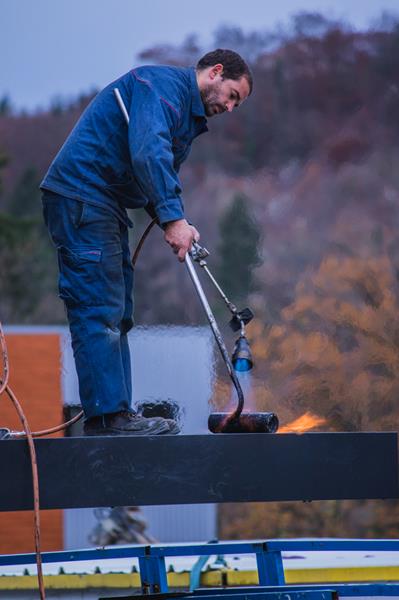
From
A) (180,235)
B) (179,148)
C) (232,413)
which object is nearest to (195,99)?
(179,148)

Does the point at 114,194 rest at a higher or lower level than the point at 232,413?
higher

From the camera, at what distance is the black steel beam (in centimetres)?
299

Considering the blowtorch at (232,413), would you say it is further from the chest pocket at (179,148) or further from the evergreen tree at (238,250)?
the evergreen tree at (238,250)

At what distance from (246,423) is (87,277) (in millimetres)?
597

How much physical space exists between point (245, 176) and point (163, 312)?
1.80m

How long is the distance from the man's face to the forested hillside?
2650 millimetres

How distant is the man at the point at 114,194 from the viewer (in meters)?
3.25

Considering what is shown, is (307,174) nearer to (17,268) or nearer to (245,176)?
(245,176)

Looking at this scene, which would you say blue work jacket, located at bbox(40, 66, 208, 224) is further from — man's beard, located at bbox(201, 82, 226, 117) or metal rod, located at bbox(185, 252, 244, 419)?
metal rod, located at bbox(185, 252, 244, 419)

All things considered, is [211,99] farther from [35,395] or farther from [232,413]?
[35,395]

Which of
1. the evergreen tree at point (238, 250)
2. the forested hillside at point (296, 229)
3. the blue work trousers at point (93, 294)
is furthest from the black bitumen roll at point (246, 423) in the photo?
the evergreen tree at point (238, 250)

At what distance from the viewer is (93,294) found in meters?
3.35

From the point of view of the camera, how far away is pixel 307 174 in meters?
12.2

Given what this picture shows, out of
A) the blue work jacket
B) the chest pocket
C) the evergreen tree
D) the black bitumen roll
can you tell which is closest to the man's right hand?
the blue work jacket
